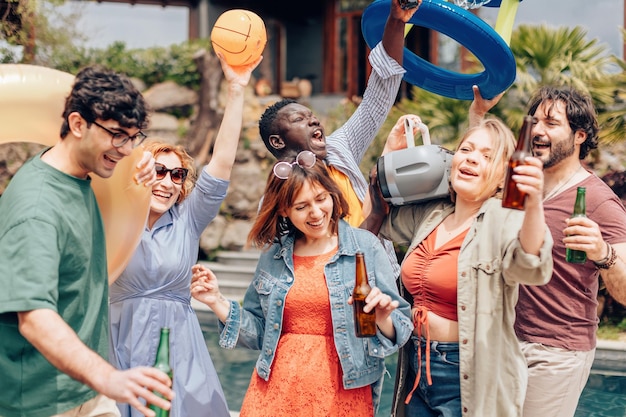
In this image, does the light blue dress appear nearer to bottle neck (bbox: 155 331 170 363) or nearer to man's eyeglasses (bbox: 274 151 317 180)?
man's eyeglasses (bbox: 274 151 317 180)

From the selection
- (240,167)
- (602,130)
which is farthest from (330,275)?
(240,167)

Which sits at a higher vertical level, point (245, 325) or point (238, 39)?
point (238, 39)

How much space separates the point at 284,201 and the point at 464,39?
1244 millimetres

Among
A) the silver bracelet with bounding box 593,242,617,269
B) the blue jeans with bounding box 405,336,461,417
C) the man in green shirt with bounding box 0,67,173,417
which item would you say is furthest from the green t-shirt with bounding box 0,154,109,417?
the silver bracelet with bounding box 593,242,617,269

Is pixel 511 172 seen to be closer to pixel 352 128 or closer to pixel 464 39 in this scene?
pixel 464 39

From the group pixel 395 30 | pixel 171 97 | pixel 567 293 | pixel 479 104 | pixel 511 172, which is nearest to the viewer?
pixel 511 172

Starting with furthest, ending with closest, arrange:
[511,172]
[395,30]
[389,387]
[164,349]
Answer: [389,387] → [395,30] → [511,172] → [164,349]

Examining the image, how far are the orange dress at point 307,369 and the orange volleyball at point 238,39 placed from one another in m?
1.03

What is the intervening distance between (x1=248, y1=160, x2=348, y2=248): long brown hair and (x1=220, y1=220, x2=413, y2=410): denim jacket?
43 millimetres

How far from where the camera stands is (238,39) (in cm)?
329

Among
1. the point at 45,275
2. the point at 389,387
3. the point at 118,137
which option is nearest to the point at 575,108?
the point at 118,137

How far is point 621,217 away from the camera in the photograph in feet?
10.1

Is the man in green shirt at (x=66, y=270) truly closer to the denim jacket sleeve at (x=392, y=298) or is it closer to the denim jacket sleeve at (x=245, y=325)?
the denim jacket sleeve at (x=245, y=325)

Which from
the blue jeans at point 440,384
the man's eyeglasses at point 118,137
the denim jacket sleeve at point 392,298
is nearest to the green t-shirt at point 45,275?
the man's eyeglasses at point 118,137
